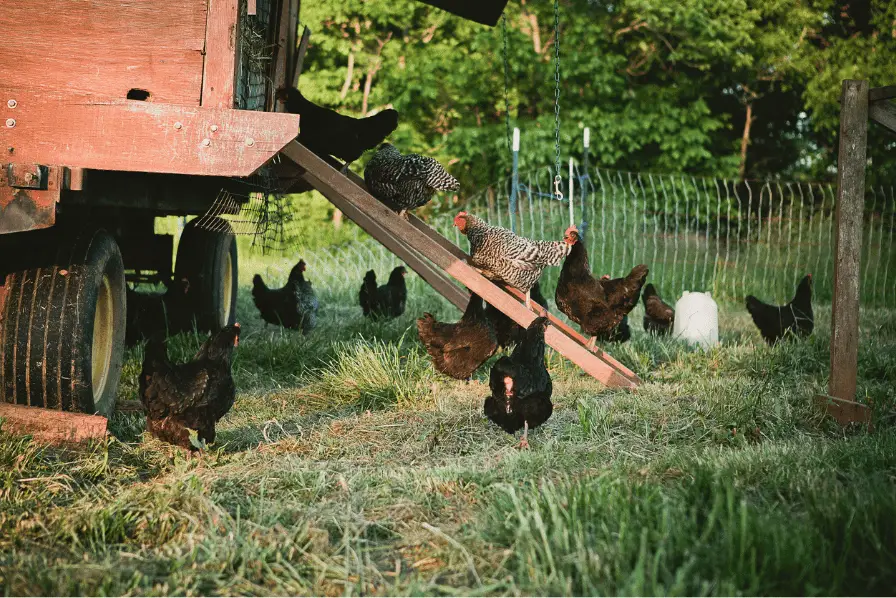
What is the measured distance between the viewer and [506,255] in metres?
5.36

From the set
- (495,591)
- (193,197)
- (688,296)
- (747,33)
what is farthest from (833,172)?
(495,591)

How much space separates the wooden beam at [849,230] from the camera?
4211mm

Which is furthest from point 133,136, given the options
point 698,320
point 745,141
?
point 745,141

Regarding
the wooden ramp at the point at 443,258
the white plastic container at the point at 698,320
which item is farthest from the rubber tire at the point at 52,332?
the white plastic container at the point at 698,320

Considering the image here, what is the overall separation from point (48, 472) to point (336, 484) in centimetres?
125

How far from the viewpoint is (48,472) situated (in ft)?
11.1

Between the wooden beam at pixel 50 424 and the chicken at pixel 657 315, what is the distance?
5.53 metres

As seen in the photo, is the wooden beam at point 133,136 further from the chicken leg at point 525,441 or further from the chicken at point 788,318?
the chicken at point 788,318

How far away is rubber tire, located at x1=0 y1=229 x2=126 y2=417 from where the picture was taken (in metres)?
3.71

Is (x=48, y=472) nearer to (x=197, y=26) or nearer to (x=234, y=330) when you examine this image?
(x=234, y=330)

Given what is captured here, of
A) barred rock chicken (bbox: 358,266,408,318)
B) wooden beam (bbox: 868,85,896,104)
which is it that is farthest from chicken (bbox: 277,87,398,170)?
wooden beam (bbox: 868,85,896,104)

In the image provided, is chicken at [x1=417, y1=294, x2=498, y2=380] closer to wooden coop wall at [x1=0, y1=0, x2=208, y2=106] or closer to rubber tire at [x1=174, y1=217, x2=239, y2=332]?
rubber tire at [x1=174, y1=217, x2=239, y2=332]

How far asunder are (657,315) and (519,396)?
14.2 feet

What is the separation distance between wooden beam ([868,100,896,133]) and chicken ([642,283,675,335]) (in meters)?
3.79
